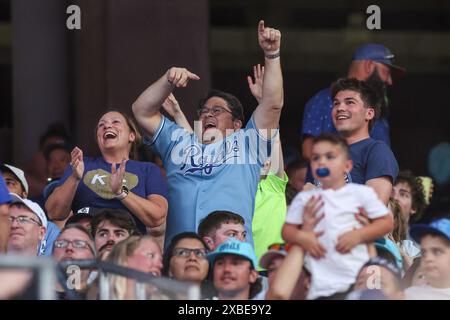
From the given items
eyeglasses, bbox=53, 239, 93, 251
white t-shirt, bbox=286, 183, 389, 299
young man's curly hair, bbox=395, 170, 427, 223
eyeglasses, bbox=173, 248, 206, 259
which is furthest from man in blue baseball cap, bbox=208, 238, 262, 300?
young man's curly hair, bbox=395, 170, 427, 223

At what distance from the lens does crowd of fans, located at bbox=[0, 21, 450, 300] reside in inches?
268

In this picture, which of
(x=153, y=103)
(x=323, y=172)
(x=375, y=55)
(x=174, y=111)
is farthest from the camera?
(x=375, y=55)

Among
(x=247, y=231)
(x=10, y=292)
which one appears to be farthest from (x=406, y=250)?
(x=10, y=292)

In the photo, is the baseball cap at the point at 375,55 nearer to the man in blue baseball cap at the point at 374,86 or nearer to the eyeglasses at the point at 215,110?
the man in blue baseball cap at the point at 374,86

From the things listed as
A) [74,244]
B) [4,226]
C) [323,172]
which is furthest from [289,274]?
[4,226]

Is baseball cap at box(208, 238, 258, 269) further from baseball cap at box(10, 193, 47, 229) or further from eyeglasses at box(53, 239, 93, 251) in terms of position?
baseball cap at box(10, 193, 47, 229)

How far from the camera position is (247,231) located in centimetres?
821

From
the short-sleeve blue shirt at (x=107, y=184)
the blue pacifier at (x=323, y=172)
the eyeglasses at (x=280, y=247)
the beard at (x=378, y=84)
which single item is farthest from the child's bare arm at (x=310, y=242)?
the beard at (x=378, y=84)

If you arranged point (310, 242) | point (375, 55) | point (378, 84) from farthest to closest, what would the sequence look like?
point (375, 55) < point (378, 84) < point (310, 242)

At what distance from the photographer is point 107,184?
8.43m

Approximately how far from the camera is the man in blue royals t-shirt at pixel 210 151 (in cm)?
831

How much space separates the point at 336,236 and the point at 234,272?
764 millimetres

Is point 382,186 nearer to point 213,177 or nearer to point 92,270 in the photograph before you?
point 213,177
